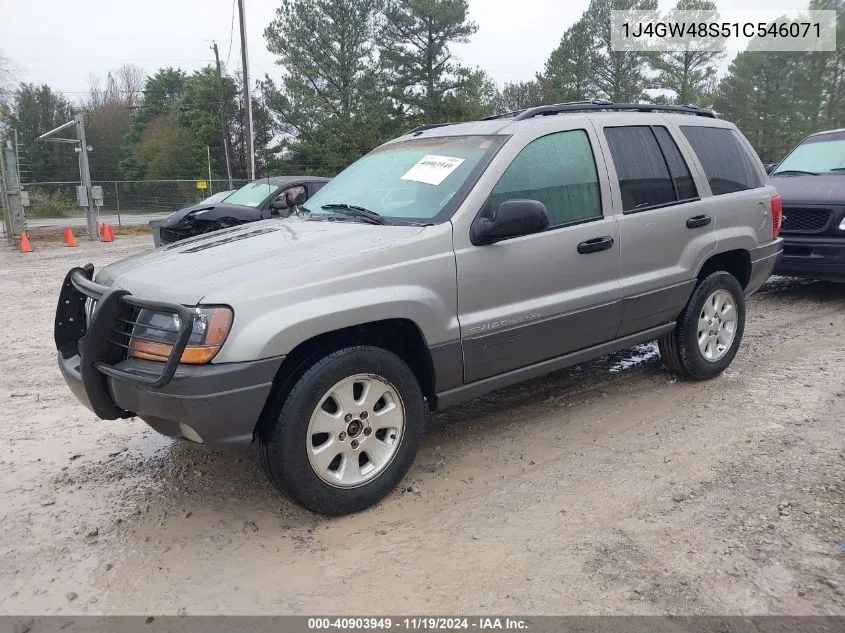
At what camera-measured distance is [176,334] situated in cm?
291

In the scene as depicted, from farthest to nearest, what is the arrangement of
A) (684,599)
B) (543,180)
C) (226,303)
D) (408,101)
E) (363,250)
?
(408,101), (543,180), (363,250), (226,303), (684,599)

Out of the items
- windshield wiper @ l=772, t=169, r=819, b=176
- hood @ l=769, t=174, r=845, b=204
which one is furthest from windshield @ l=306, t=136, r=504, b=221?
windshield wiper @ l=772, t=169, r=819, b=176

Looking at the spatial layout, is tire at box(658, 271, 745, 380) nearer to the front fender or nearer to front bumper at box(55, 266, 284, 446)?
the front fender

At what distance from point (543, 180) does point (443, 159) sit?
0.60m

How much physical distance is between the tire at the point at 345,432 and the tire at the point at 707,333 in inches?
93.6

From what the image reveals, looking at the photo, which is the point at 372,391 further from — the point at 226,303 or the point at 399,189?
the point at 399,189

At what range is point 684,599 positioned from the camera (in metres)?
2.59

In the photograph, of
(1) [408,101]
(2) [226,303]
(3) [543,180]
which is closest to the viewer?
(2) [226,303]

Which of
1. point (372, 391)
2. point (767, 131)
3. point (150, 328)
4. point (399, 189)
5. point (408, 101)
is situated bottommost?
point (372, 391)

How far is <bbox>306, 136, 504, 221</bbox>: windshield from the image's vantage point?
3697 millimetres

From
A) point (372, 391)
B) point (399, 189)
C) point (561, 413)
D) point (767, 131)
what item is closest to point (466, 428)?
point (561, 413)

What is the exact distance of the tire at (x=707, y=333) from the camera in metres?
4.82

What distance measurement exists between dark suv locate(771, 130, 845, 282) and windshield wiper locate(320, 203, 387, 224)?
5750 mm

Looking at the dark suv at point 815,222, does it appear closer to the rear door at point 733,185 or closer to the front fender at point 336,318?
the rear door at point 733,185
